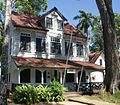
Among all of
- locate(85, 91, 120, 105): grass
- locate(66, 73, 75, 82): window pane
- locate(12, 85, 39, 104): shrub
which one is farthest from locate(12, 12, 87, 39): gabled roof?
locate(85, 91, 120, 105): grass

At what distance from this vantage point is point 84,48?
117 ft

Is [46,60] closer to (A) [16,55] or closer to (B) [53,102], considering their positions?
(A) [16,55]

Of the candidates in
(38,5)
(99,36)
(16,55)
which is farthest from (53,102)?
Answer: (99,36)

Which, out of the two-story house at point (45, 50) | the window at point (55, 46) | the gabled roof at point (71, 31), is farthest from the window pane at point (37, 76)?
the gabled roof at point (71, 31)

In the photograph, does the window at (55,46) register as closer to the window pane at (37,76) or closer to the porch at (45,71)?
the porch at (45,71)

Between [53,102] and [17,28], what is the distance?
38.3 feet

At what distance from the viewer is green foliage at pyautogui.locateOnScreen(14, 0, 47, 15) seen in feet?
129

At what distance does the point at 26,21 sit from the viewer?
32.2 m

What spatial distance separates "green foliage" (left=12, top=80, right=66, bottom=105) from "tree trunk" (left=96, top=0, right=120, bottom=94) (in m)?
4.93

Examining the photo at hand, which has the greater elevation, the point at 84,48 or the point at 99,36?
the point at 99,36

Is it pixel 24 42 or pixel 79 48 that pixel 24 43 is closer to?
pixel 24 42

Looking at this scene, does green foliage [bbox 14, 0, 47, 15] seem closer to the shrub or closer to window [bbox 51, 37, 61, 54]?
window [bbox 51, 37, 61, 54]

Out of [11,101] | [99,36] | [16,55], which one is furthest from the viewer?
[99,36]

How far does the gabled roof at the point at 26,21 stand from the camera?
1200 inches
